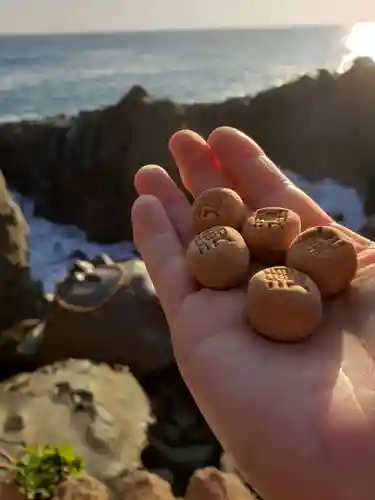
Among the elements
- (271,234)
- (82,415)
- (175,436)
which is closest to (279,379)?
(271,234)

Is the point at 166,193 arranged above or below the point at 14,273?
above

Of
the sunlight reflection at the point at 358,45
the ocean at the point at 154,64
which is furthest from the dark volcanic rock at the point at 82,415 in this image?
the sunlight reflection at the point at 358,45

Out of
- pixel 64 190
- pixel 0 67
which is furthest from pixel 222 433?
pixel 0 67

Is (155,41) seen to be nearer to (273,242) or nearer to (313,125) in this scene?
(313,125)

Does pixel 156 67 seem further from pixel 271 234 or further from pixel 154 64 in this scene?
pixel 271 234

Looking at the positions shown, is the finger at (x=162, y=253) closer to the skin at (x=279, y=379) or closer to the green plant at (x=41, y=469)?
the skin at (x=279, y=379)

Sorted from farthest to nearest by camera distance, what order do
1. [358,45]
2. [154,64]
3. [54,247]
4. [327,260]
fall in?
[154,64]
[358,45]
[54,247]
[327,260]
